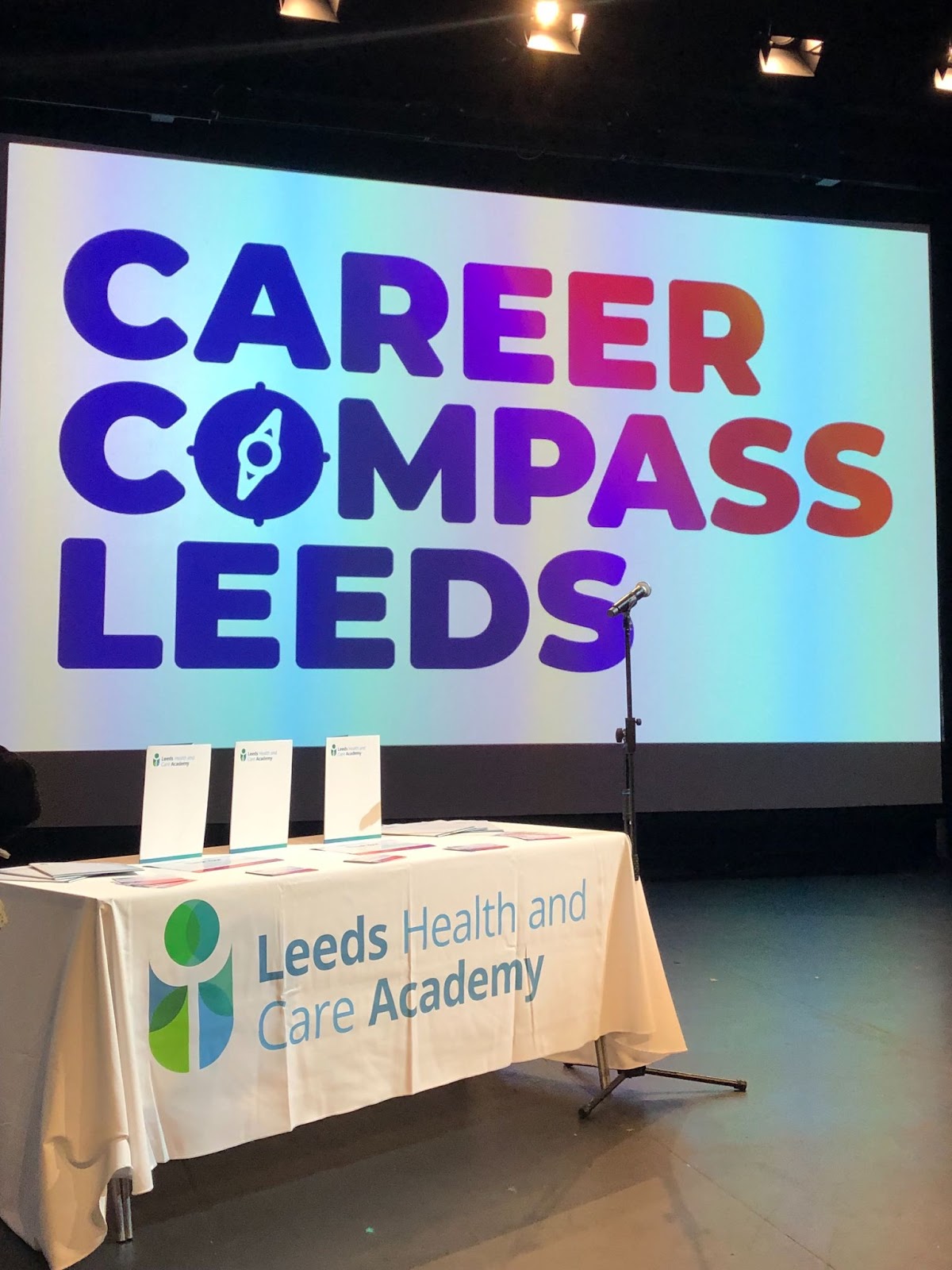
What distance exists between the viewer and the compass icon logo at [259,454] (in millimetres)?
5164

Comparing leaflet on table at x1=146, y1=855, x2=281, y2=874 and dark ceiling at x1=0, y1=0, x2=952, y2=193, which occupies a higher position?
dark ceiling at x1=0, y1=0, x2=952, y2=193

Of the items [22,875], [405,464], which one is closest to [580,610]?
[405,464]

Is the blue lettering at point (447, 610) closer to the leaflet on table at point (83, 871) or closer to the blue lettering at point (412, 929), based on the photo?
the blue lettering at point (412, 929)

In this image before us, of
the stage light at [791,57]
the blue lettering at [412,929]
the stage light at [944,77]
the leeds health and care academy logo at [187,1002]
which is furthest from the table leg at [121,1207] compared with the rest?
the stage light at [944,77]

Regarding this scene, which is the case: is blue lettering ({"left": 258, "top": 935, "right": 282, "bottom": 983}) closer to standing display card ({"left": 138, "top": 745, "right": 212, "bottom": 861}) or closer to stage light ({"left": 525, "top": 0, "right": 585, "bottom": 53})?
standing display card ({"left": 138, "top": 745, "right": 212, "bottom": 861})

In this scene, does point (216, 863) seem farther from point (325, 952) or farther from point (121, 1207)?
point (121, 1207)

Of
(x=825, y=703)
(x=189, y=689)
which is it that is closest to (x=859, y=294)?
(x=825, y=703)

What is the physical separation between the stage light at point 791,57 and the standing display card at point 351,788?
14.4 ft

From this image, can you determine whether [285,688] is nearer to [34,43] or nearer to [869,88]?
[34,43]

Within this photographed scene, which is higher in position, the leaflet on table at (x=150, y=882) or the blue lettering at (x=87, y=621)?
the blue lettering at (x=87, y=621)

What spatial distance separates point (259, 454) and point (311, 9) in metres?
1.98

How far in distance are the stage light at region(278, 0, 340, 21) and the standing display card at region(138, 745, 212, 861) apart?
3864 millimetres

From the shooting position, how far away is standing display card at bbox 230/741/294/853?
254cm

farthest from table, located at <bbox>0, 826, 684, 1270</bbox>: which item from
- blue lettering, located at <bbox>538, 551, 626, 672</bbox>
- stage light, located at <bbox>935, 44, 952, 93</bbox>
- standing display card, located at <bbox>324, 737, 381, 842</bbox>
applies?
stage light, located at <bbox>935, 44, 952, 93</bbox>
